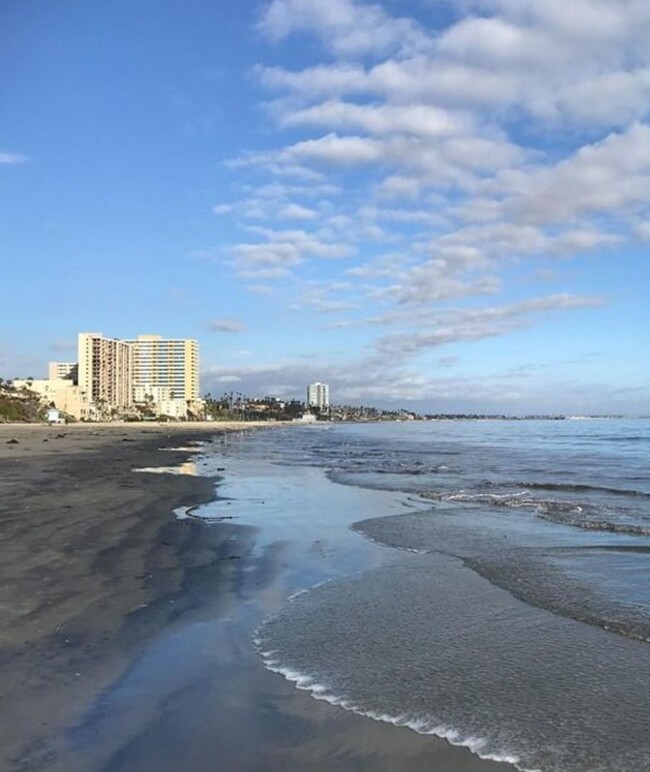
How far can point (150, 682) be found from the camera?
498 cm

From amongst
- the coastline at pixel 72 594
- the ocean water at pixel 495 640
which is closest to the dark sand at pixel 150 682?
the coastline at pixel 72 594

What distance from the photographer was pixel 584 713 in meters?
4.57

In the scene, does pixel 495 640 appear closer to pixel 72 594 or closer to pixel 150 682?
pixel 150 682

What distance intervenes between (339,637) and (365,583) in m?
2.24

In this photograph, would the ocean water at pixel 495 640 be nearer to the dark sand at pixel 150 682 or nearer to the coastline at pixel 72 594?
the dark sand at pixel 150 682

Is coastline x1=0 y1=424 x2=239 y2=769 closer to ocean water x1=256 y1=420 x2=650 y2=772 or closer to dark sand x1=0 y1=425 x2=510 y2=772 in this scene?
dark sand x1=0 y1=425 x2=510 y2=772

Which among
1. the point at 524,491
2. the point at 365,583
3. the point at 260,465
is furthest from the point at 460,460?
the point at 365,583

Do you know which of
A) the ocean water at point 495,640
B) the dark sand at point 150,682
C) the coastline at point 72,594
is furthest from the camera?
the coastline at point 72,594

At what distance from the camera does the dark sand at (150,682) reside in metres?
3.88

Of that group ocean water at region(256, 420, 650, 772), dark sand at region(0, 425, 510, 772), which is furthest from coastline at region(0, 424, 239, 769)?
ocean water at region(256, 420, 650, 772)

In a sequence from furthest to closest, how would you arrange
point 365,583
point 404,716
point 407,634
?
1. point 365,583
2. point 407,634
3. point 404,716

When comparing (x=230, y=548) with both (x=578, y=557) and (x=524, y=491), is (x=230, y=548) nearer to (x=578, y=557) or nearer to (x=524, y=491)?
(x=578, y=557)

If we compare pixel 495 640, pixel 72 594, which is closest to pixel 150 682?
pixel 72 594

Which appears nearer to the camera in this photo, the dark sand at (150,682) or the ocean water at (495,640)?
the dark sand at (150,682)
